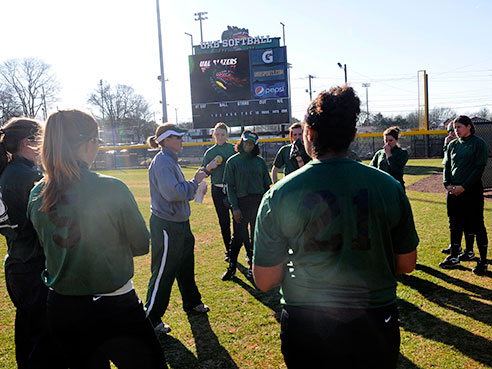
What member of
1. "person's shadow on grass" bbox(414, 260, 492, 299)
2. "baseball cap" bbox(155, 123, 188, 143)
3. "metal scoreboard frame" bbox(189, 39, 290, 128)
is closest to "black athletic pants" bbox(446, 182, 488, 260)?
"person's shadow on grass" bbox(414, 260, 492, 299)

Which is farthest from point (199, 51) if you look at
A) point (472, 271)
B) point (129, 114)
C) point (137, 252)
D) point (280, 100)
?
point (129, 114)

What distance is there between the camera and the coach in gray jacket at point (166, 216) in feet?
12.9

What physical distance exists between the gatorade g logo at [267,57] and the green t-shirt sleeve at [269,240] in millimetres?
26987

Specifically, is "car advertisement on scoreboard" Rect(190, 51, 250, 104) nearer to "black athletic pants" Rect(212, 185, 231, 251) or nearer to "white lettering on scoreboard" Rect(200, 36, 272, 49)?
"white lettering on scoreboard" Rect(200, 36, 272, 49)

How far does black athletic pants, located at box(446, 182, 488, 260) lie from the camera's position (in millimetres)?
5438

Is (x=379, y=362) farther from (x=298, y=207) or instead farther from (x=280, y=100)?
(x=280, y=100)

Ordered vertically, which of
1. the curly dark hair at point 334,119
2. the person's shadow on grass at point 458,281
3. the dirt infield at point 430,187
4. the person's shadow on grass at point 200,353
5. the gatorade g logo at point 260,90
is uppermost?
the gatorade g logo at point 260,90

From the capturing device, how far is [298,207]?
5.73 ft

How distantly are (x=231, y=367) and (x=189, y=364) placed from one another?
1.31 feet

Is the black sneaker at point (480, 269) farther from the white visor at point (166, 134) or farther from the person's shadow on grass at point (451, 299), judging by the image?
the white visor at point (166, 134)

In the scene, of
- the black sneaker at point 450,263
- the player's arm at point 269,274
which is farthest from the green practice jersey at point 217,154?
the player's arm at point 269,274

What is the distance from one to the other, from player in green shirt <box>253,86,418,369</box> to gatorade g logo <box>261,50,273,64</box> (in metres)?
26.8

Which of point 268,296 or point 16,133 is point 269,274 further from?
point 268,296

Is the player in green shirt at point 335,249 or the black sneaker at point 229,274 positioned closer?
the player in green shirt at point 335,249
